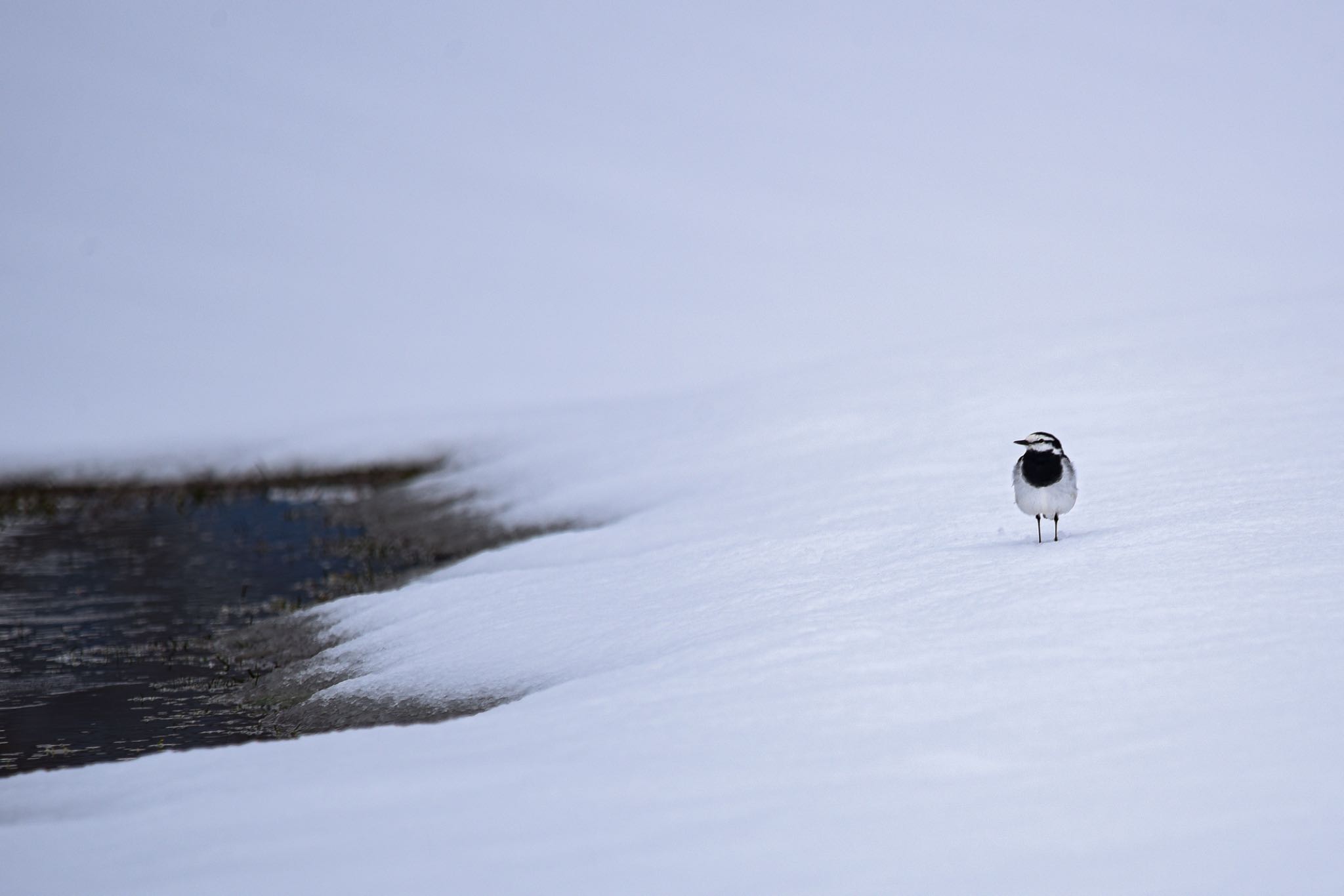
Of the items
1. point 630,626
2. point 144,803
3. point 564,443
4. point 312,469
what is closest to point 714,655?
point 630,626

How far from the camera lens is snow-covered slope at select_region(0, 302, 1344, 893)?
520 cm

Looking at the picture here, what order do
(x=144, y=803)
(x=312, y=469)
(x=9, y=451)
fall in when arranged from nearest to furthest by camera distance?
(x=144, y=803) < (x=312, y=469) < (x=9, y=451)

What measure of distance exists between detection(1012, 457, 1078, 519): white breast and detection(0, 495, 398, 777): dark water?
634 centimetres

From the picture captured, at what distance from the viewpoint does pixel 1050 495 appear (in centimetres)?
913

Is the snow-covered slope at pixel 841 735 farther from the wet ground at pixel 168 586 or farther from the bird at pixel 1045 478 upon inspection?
the wet ground at pixel 168 586

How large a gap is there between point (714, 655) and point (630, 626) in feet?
6.36

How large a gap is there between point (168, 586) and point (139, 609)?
1.62 meters

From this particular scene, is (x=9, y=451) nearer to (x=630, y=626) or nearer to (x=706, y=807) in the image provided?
(x=630, y=626)

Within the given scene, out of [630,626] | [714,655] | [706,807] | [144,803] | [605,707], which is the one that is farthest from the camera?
[630,626]

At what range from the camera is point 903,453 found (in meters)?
16.8

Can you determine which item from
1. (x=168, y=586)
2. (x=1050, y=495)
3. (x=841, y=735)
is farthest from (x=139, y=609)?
(x=841, y=735)

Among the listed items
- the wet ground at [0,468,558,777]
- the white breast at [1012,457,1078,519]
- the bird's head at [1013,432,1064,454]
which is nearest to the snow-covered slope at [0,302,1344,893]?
the white breast at [1012,457,1078,519]

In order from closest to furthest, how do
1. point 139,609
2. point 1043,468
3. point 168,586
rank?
point 1043,468, point 139,609, point 168,586

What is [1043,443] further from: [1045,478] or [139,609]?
[139,609]
